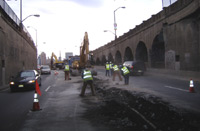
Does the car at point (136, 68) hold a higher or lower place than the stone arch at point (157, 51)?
lower

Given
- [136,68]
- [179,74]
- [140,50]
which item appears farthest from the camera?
[140,50]

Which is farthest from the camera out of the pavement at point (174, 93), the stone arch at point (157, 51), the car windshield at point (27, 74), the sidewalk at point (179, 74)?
the stone arch at point (157, 51)

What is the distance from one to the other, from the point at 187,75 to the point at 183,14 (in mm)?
6162

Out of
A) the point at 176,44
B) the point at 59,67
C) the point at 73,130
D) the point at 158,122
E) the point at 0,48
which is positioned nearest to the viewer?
the point at 73,130

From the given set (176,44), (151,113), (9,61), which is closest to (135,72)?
(176,44)

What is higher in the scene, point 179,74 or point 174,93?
point 179,74

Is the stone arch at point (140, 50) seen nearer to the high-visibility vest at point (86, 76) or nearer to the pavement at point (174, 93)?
the pavement at point (174, 93)

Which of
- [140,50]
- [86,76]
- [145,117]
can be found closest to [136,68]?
[140,50]

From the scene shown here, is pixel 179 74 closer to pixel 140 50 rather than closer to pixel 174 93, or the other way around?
pixel 174 93

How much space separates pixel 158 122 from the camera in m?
6.02

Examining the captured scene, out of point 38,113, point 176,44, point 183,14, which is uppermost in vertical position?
point 183,14

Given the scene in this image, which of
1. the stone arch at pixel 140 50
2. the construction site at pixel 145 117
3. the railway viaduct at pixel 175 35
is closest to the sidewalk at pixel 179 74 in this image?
the railway viaduct at pixel 175 35

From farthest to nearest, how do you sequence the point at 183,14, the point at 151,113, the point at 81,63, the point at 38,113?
1. the point at 81,63
2. the point at 183,14
3. the point at 38,113
4. the point at 151,113

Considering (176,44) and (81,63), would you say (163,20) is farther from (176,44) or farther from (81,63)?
(81,63)
